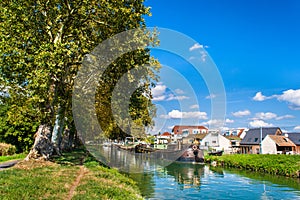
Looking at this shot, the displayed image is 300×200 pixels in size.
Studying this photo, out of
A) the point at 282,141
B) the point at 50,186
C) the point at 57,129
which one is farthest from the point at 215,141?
the point at 50,186

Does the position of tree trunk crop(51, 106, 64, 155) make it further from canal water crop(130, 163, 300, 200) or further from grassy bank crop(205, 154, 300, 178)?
grassy bank crop(205, 154, 300, 178)

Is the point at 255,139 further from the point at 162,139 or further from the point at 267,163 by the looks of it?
the point at 162,139

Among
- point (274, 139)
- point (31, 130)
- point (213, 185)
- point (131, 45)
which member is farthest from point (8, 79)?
point (274, 139)

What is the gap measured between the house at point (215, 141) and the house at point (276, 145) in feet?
66.9

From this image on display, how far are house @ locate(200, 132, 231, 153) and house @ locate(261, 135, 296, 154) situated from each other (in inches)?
802

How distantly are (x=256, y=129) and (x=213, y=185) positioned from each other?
50255 mm

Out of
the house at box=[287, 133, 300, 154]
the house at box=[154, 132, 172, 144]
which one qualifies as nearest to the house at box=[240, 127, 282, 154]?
the house at box=[287, 133, 300, 154]

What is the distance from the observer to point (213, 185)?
99.2 feet

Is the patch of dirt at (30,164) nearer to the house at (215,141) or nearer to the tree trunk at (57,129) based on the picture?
the tree trunk at (57,129)

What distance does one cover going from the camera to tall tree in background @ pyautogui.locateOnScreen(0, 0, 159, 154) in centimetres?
1738

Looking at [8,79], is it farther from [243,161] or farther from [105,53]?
[243,161]

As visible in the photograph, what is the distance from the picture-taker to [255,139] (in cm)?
7206

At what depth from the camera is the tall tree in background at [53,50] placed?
17.4 m

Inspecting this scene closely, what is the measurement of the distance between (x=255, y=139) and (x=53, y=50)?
64554 mm
